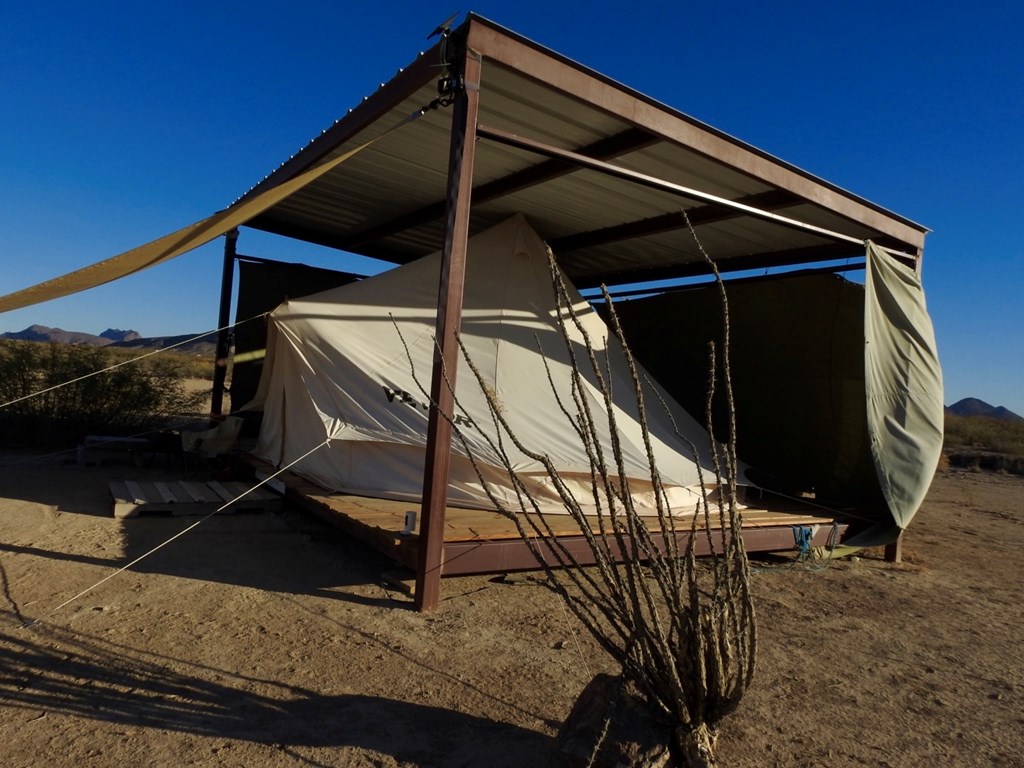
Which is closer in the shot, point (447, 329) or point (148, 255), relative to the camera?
point (447, 329)

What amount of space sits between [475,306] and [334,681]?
3377 millimetres

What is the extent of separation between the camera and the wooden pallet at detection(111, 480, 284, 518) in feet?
16.0

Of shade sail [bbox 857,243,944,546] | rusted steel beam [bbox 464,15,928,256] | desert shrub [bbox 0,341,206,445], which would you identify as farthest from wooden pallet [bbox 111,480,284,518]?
shade sail [bbox 857,243,944,546]

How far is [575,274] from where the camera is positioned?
868 cm

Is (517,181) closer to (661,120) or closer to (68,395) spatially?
(661,120)

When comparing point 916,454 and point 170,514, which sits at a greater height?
point 916,454

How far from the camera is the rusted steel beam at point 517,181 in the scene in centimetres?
461

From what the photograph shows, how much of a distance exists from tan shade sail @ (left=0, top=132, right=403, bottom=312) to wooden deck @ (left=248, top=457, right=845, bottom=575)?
1.75 m

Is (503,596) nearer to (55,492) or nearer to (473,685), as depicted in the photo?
(473,685)

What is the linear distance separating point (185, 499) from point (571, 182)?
355 centimetres

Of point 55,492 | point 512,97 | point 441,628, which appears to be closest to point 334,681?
point 441,628

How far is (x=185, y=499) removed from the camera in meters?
5.03

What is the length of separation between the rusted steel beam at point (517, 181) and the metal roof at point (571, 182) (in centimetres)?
1

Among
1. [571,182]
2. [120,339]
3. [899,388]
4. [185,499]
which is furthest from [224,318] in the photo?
[120,339]
